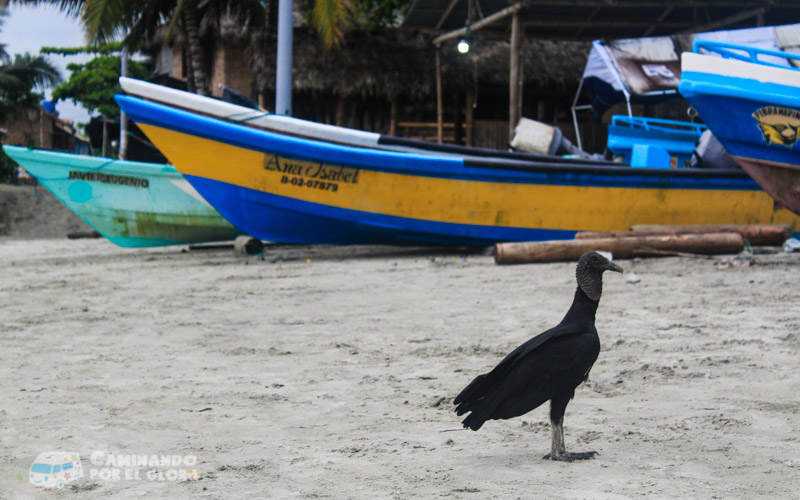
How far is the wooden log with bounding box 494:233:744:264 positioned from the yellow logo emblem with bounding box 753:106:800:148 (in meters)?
1.07

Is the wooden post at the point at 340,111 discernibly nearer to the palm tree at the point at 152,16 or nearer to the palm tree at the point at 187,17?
the palm tree at the point at 187,17

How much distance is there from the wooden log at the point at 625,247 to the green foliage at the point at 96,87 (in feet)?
104

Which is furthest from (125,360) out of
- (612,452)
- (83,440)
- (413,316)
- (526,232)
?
(526,232)

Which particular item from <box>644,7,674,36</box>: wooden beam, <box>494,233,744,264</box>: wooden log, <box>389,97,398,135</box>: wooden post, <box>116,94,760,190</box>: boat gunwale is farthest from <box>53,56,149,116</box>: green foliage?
<box>494,233,744,264</box>: wooden log

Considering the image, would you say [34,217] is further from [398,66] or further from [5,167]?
[398,66]

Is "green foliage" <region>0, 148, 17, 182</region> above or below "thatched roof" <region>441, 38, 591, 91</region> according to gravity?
below

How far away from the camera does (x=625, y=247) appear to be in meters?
7.25

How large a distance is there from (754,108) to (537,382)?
5175 millimetres

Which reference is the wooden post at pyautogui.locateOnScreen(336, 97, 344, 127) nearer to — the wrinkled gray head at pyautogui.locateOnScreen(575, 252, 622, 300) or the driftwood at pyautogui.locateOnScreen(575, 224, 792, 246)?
the driftwood at pyautogui.locateOnScreen(575, 224, 792, 246)

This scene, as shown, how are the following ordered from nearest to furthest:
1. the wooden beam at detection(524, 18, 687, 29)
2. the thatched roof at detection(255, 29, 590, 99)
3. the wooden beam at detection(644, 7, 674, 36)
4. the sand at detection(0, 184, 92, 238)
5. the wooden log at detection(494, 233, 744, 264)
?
the wooden log at detection(494, 233, 744, 264) < the wooden beam at detection(644, 7, 674, 36) < the wooden beam at detection(524, 18, 687, 29) < the thatched roof at detection(255, 29, 590, 99) < the sand at detection(0, 184, 92, 238)

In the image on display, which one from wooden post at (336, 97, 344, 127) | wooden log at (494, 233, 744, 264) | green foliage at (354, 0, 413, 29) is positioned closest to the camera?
wooden log at (494, 233, 744, 264)

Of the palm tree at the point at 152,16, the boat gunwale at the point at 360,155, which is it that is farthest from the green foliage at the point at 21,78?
the boat gunwale at the point at 360,155

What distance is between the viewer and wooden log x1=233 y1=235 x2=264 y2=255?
917 cm

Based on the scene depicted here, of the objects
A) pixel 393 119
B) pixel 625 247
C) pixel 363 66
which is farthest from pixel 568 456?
pixel 393 119
